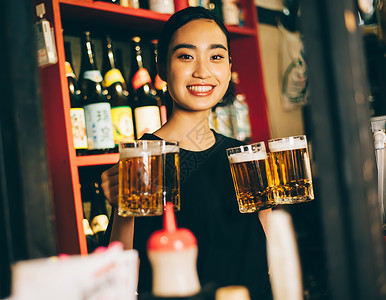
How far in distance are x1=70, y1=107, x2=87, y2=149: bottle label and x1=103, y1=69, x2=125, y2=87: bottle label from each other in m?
0.35

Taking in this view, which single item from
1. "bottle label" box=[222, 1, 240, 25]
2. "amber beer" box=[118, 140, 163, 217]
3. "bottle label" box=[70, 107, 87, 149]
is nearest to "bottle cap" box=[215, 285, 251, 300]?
"amber beer" box=[118, 140, 163, 217]

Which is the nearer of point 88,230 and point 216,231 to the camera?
point 216,231

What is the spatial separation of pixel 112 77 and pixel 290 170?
1.35 metres

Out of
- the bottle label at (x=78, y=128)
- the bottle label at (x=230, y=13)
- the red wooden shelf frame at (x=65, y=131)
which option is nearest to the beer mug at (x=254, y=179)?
the red wooden shelf frame at (x=65, y=131)

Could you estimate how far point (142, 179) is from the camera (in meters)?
0.91

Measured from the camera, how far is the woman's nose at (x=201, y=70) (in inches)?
51.9

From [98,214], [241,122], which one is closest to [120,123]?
[98,214]

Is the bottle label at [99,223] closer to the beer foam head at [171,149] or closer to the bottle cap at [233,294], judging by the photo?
the beer foam head at [171,149]

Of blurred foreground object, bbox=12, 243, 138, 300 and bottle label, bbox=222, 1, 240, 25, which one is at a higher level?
bottle label, bbox=222, 1, 240, 25

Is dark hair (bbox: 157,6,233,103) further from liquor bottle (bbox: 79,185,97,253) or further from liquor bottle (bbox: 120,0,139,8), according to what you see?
liquor bottle (bbox: 79,185,97,253)

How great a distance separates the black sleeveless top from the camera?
1280mm

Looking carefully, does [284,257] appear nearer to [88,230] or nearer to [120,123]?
[120,123]

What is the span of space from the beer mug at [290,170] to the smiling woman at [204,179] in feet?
0.87

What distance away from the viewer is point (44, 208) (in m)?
0.55
